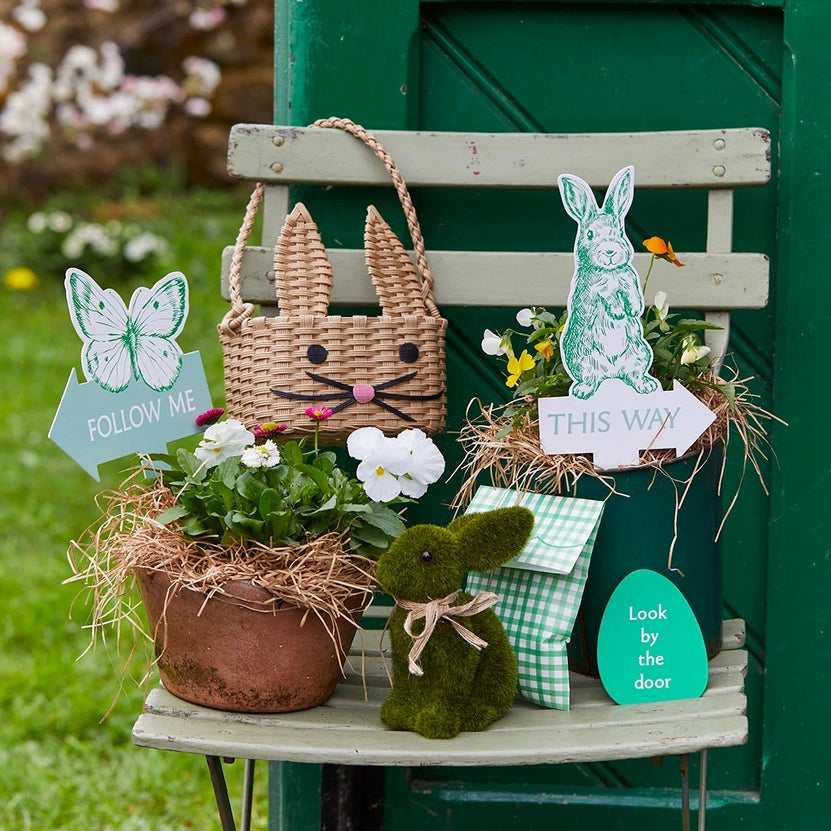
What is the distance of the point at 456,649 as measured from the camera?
1.46 m

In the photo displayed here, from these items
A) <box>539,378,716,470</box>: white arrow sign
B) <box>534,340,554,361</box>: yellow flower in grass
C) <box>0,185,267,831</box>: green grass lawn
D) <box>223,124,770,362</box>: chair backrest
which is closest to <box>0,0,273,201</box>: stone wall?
<box>0,185,267,831</box>: green grass lawn

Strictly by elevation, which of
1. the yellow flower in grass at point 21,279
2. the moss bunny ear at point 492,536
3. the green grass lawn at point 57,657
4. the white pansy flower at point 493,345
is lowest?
the green grass lawn at point 57,657

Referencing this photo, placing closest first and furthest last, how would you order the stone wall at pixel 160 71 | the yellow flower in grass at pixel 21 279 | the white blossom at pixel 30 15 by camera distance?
the yellow flower in grass at pixel 21 279
the white blossom at pixel 30 15
the stone wall at pixel 160 71

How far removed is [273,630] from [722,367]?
0.89m

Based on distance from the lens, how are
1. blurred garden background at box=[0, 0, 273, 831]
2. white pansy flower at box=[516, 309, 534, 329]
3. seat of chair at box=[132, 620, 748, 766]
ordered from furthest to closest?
blurred garden background at box=[0, 0, 273, 831], white pansy flower at box=[516, 309, 534, 329], seat of chair at box=[132, 620, 748, 766]

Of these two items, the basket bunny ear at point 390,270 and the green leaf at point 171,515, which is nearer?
the green leaf at point 171,515

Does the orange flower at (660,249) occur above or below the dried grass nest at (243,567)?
above

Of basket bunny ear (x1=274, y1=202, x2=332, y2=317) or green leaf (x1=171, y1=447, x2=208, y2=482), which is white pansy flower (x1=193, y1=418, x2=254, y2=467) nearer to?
green leaf (x1=171, y1=447, x2=208, y2=482)

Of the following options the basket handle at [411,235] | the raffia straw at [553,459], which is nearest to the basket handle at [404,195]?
the basket handle at [411,235]

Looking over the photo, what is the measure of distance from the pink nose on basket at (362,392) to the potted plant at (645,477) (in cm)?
18

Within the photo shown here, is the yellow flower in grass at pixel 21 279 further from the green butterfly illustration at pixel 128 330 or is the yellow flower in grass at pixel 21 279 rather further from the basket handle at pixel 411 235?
the green butterfly illustration at pixel 128 330

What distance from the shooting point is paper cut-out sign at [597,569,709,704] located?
1.55m

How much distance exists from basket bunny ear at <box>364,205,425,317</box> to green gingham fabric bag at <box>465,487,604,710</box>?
385mm

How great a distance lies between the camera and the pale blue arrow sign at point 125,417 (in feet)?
5.16
